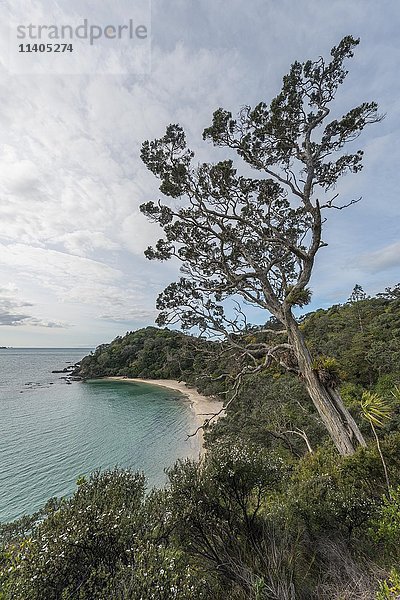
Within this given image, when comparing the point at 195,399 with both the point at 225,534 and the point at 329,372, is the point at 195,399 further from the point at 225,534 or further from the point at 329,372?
the point at 225,534

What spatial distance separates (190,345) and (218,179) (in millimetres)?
5355

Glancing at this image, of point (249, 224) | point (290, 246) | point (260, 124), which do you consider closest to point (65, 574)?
point (290, 246)

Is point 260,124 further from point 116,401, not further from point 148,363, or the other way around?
point 148,363

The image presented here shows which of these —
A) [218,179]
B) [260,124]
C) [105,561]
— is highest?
[260,124]

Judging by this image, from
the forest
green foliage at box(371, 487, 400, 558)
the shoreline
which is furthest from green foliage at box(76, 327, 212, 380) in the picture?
green foliage at box(371, 487, 400, 558)

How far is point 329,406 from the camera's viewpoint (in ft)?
21.9

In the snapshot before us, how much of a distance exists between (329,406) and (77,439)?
21.0 meters

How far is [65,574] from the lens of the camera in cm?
300

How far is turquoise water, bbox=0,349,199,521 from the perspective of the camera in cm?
1411

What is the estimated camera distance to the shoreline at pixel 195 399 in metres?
25.0

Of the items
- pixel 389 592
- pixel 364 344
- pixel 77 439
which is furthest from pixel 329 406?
pixel 77 439

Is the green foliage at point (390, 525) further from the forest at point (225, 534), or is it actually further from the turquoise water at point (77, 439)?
the turquoise water at point (77, 439)

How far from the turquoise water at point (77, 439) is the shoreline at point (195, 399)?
3.13ft

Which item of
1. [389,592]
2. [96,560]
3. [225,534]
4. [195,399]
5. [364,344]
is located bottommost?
[195,399]
